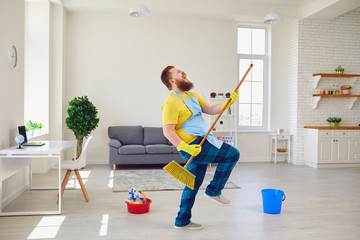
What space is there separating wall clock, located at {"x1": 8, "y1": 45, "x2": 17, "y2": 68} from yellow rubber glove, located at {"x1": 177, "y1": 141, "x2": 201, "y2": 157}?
2422mm

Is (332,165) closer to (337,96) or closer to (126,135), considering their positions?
(337,96)

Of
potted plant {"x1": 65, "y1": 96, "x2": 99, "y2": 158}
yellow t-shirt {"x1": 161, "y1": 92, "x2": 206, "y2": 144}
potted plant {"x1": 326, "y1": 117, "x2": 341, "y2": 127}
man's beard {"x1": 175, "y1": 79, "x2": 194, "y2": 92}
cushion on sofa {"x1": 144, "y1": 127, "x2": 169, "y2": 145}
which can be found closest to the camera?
yellow t-shirt {"x1": 161, "y1": 92, "x2": 206, "y2": 144}

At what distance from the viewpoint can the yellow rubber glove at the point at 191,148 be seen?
2.63m

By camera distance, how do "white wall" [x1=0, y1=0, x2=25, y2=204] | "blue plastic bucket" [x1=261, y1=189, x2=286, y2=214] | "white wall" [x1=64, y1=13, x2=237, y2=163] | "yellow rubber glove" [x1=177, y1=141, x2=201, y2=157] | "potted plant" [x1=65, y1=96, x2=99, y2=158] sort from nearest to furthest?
1. "yellow rubber glove" [x1=177, y1=141, x2=201, y2=157]
2. "blue plastic bucket" [x1=261, y1=189, x2=286, y2=214]
3. "white wall" [x1=0, y1=0, x2=25, y2=204]
4. "potted plant" [x1=65, y1=96, x2=99, y2=158]
5. "white wall" [x1=64, y1=13, x2=237, y2=163]

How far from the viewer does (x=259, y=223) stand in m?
3.24

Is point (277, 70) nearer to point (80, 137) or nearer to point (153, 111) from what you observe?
point (153, 111)

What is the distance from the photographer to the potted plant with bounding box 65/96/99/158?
5992 millimetres

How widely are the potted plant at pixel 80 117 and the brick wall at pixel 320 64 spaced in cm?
417

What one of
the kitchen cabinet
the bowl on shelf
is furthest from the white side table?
the bowl on shelf

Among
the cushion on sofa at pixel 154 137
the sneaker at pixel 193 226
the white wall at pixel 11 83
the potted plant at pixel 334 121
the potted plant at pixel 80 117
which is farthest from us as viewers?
the potted plant at pixel 334 121

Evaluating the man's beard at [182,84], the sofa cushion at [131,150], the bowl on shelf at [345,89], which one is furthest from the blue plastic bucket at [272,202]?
the bowl on shelf at [345,89]

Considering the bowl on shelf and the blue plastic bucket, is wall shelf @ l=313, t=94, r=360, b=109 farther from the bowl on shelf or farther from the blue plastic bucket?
the blue plastic bucket

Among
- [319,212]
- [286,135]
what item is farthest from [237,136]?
[319,212]

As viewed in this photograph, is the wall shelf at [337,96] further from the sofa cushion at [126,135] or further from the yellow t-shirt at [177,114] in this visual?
the yellow t-shirt at [177,114]
